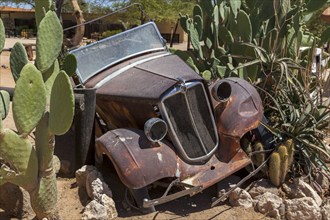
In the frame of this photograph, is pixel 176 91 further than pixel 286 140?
No

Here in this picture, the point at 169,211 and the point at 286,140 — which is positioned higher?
the point at 286,140

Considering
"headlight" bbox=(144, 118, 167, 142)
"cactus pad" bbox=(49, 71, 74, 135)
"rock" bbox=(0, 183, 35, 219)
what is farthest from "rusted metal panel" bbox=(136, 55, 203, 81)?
"rock" bbox=(0, 183, 35, 219)

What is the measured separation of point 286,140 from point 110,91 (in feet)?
6.32

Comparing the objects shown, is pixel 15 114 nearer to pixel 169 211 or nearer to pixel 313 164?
pixel 169 211

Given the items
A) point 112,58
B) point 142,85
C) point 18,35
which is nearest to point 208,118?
point 142,85

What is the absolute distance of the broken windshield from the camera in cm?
489

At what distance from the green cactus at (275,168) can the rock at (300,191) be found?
4.2 inches

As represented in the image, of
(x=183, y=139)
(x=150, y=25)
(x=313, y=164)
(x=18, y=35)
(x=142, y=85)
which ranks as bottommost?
(x=18, y=35)

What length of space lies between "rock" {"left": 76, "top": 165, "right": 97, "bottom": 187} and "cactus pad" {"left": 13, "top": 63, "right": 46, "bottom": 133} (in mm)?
1046

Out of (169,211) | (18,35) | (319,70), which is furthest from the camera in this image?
(18,35)

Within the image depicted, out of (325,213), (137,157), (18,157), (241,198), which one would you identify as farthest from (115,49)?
(325,213)

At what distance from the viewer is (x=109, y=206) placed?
3.72m

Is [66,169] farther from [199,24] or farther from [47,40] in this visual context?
[199,24]

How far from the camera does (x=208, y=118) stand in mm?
4266
